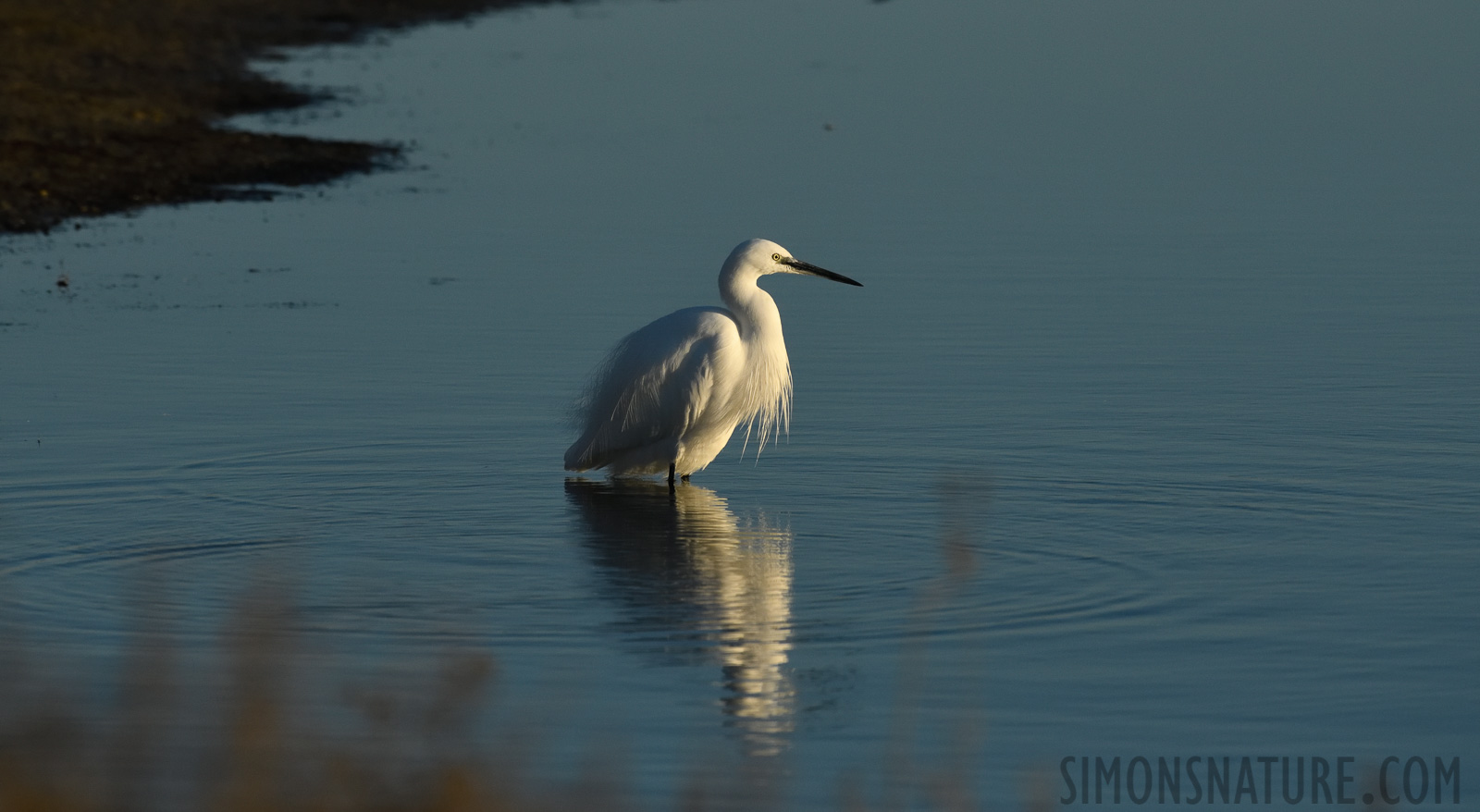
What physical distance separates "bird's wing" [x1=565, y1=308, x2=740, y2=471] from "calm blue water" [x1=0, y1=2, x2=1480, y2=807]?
29 centimetres

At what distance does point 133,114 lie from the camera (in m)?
21.5

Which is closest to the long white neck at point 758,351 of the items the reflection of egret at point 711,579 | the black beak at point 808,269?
the black beak at point 808,269

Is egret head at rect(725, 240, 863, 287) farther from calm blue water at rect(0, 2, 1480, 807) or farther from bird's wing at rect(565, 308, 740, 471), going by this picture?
calm blue water at rect(0, 2, 1480, 807)

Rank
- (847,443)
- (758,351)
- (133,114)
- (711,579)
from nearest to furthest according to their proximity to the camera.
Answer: (711,579) < (758,351) < (847,443) < (133,114)

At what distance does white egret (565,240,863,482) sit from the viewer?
398 inches

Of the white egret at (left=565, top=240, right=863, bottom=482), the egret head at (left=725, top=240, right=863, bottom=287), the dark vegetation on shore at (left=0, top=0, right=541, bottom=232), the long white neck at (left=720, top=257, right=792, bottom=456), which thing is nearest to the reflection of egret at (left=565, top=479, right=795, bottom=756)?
the white egret at (left=565, top=240, right=863, bottom=482)

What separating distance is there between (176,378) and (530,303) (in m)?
3.04

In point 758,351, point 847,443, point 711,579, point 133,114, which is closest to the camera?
point 711,579

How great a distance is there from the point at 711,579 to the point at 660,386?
7.42ft

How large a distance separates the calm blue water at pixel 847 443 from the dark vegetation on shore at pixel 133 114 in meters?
0.77

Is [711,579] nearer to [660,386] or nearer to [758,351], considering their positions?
[660,386]

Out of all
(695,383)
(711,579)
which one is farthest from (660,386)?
(711,579)

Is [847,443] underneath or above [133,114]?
underneath

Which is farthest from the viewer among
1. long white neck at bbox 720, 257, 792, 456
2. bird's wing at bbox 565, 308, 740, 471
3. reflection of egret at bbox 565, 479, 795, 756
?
long white neck at bbox 720, 257, 792, 456
